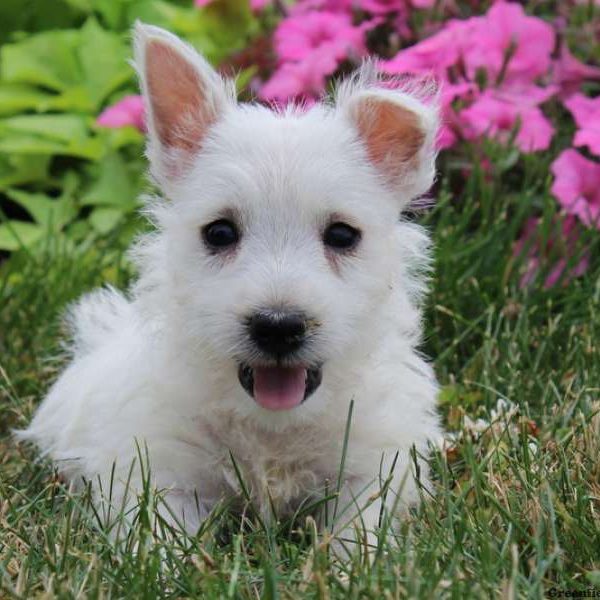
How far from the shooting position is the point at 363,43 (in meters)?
6.31

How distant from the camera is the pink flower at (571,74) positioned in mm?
5898

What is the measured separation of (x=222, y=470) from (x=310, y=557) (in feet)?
2.04

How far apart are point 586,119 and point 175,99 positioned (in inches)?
100

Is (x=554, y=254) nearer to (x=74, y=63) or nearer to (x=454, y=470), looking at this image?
(x=454, y=470)

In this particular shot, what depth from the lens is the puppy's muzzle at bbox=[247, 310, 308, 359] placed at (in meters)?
3.22

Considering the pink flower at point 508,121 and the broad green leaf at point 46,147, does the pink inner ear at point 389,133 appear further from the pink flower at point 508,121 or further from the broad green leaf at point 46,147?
the broad green leaf at point 46,147

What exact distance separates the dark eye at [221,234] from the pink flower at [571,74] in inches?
119

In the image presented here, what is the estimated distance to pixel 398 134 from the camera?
3709 millimetres

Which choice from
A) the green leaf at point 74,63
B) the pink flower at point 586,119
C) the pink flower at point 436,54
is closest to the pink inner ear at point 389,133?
the pink flower at point 586,119

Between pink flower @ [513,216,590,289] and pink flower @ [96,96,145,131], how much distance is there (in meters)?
2.20

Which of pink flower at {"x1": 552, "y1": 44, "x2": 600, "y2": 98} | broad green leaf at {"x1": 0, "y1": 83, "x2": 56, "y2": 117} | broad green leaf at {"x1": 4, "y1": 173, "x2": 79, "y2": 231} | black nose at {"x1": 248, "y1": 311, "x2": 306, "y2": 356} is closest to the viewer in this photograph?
black nose at {"x1": 248, "y1": 311, "x2": 306, "y2": 356}

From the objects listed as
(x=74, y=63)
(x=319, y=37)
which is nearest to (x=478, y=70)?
(x=319, y=37)

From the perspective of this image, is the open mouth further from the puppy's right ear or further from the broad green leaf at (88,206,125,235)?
the broad green leaf at (88,206,125,235)

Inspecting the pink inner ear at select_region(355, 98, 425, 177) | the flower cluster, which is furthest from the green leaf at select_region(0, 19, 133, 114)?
the pink inner ear at select_region(355, 98, 425, 177)
